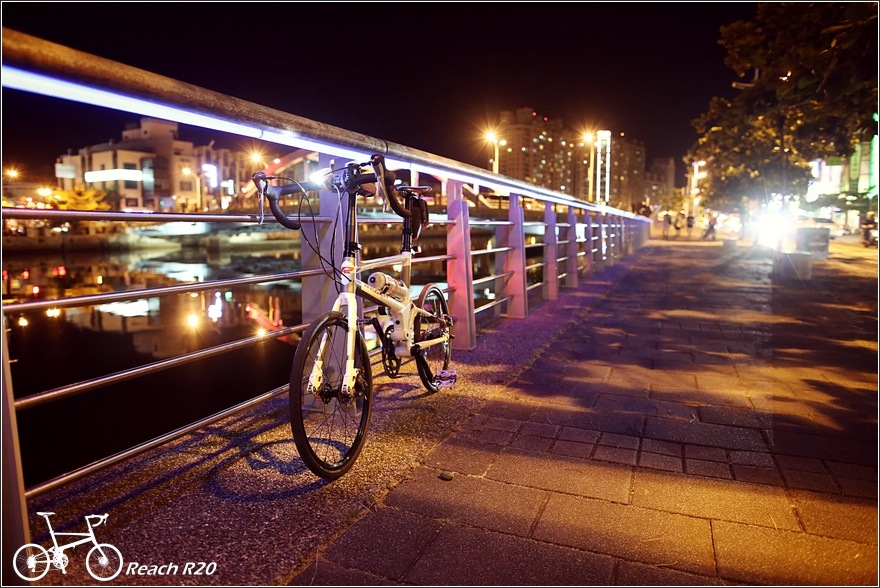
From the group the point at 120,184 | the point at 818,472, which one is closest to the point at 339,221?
the point at 818,472

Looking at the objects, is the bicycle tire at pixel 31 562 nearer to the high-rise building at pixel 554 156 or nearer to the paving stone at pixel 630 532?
the paving stone at pixel 630 532

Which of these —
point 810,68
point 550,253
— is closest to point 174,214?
point 810,68

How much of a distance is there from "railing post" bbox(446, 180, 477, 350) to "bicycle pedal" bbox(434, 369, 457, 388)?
4.34 ft

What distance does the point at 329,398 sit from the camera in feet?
9.29

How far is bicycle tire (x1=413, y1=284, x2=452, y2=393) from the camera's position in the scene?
390cm

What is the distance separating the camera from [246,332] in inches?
494

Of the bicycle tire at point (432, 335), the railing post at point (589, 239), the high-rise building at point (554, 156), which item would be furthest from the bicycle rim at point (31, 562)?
the high-rise building at point (554, 156)

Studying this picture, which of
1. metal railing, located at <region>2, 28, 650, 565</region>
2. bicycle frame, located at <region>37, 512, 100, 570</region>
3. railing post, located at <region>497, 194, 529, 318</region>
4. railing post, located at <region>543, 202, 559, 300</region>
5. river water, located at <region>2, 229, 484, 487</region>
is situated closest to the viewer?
metal railing, located at <region>2, 28, 650, 565</region>

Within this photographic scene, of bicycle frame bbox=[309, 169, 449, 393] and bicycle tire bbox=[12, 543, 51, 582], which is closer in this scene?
bicycle tire bbox=[12, 543, 51, 582]

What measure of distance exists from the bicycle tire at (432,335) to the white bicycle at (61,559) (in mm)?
2068

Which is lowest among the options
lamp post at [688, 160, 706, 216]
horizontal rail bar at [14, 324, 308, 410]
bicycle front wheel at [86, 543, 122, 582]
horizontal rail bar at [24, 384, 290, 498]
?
bicycle front wheel at [86, 543, 122, 582]

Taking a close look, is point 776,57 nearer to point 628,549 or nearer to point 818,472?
point 818,472

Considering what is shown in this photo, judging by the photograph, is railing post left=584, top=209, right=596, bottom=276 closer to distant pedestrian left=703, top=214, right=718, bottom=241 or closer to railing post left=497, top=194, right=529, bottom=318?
railing post left=497, top=194, right=529, bottom=318

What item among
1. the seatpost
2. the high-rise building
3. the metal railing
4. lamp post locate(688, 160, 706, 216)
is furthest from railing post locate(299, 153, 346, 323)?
the high-rise building
